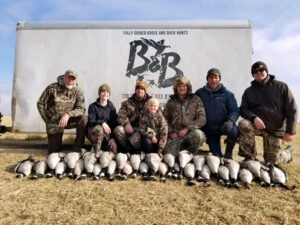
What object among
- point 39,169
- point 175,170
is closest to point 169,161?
point 175,170

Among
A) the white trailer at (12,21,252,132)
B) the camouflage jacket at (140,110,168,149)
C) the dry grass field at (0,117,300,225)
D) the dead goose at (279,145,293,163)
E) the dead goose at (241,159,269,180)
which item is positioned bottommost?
the dry grass field at (0,117,300,225)

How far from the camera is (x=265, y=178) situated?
5.77 m

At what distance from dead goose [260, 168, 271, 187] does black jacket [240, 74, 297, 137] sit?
124 cm

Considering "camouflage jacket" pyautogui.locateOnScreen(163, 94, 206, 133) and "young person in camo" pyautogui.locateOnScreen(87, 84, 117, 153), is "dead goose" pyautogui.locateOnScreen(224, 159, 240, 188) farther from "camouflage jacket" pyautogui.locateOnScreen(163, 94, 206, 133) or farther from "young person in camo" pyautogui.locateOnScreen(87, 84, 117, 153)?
"young person in camo" pyautogui.locateOnScreen(87, 84, 117, 153)

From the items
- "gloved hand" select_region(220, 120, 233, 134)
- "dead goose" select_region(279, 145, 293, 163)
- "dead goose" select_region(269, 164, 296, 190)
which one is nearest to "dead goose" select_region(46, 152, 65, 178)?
"gloved hand" select_region(220, 120, 233, 134)

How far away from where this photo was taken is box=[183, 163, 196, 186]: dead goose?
5707mm

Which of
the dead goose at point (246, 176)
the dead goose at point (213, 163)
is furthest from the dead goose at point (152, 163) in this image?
the dead goose at point (246, 176)

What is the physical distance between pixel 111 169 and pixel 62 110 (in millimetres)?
2030

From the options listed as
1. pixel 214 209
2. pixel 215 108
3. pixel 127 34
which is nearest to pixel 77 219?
pixel 214 209

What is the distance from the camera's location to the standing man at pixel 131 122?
269 inches

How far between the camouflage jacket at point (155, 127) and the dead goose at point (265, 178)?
5.82 ft

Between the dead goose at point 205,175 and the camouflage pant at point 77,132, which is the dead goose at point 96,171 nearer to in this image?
the camouflage pant at point 77,132

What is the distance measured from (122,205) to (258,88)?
Answer: 375 cm

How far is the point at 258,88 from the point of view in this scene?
705 centimetres
